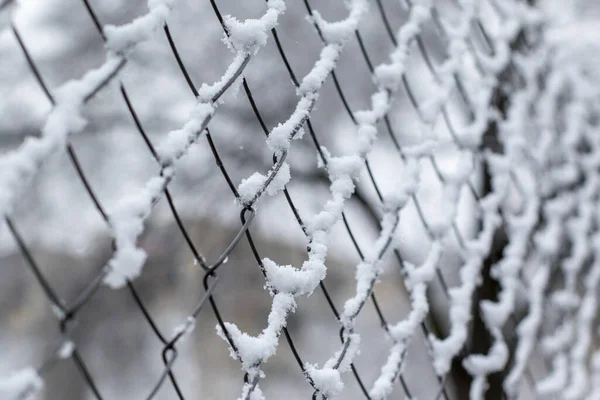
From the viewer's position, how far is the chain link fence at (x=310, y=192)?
22.0 inches

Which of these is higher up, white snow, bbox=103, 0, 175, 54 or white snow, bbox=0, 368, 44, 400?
white snow, bbox=103, 0, 175, 54

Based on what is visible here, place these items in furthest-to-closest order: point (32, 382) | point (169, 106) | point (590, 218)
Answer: point (169, 106)
point (590, 218)
point (32, 382)

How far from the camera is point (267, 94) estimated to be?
2.75 m

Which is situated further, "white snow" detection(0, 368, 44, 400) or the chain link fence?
the chain link fence

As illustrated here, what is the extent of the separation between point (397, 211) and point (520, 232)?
0.54 meters

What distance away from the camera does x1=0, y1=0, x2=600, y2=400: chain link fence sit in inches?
22.0

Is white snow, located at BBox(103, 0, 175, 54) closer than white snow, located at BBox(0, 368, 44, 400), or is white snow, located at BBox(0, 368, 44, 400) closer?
white snow, located at BBox(0, 368, 44, 400)

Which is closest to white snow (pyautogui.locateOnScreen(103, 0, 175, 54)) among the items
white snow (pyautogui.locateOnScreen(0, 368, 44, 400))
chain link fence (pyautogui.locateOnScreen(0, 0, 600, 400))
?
chain link fence (pyautogui.locateOnScreen(0, 0, 600, 400))

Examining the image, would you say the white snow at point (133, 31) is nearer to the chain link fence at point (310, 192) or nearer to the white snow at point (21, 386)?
the chain link fence at point (310, 192)

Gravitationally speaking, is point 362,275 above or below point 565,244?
below

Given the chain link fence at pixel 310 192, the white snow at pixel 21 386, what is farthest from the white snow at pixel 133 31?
the white snow at pixel 21 386

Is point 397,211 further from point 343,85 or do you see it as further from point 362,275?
point 343,85

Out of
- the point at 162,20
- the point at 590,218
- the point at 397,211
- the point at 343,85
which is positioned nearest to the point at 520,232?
the point at 590,218

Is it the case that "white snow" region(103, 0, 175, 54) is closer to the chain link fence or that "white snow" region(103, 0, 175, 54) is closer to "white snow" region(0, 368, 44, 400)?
the chain link fence
